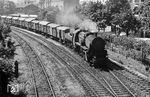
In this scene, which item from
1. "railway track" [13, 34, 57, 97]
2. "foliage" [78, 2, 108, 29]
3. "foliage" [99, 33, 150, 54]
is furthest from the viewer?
"foliage" [78, 2, 108, 29]

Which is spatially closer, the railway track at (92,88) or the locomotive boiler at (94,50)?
the railway track at (92,88)

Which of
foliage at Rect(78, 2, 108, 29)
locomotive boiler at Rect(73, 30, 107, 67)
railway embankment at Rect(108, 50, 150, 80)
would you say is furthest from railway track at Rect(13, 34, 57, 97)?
foliage at Rect(78, 2, 108, 29)

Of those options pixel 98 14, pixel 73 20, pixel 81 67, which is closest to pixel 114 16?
pixel 98 14

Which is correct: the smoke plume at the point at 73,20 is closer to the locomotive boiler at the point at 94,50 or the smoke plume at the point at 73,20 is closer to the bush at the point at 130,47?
the bush at the point at 130,47

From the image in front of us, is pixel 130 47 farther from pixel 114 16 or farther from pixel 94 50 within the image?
pixel 114 16

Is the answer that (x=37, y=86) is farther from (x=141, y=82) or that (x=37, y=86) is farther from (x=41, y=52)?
(x=41, y=52)

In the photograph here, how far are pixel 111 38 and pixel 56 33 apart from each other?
965 centimetres

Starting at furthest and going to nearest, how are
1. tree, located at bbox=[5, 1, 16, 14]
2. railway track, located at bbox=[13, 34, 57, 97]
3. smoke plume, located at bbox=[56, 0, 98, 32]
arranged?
Answer: tree, located at bbox=[5, 1, 16, 14] < smoke plume, located at bbox=[56, 0, 98, 32] < railway track, located at bbox=[13, 34, 57, 97]

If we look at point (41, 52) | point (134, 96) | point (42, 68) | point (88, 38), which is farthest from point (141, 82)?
point (41, 52)

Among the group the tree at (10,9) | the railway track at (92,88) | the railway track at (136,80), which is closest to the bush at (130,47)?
the railway track at (136,80)

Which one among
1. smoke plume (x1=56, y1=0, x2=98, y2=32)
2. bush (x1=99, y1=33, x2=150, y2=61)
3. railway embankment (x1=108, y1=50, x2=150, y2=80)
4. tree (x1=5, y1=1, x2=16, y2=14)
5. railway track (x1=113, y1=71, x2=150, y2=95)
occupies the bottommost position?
railway track (x1=113, y1=71, x2=150, y2=95)

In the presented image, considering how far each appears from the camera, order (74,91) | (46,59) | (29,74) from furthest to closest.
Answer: (46,59), (29,74), (74,91)

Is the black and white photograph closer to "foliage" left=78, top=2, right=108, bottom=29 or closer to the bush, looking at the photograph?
the bush

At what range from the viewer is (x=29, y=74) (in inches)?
854
